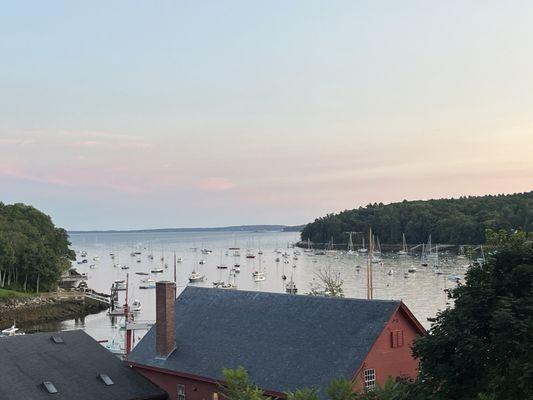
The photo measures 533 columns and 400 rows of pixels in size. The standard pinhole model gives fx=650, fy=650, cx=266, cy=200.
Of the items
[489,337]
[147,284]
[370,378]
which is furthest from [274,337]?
[147,284]

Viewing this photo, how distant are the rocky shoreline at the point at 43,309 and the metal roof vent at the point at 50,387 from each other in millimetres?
47483

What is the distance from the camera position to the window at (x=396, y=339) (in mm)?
25403

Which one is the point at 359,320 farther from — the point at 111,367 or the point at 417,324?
the point at 111,367

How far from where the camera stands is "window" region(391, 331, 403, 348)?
25.4m

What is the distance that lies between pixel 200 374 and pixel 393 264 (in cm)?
12570

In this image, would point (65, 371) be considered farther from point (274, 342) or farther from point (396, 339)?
point (396, 339)

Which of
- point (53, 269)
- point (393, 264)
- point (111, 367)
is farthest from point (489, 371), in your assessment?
point (393, 264)

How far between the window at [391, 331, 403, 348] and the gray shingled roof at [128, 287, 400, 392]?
114 cm

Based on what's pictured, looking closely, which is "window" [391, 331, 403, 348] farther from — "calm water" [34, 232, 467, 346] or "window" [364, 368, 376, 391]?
"calm water" [34, 232, 467, 346]

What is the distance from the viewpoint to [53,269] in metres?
88.4

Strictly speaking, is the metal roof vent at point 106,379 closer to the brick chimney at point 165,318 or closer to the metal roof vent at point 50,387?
the metal roof vent at point 50,387

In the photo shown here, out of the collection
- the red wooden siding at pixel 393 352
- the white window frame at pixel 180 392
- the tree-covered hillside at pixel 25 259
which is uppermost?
the tree-covered hillside at pixel 25 259

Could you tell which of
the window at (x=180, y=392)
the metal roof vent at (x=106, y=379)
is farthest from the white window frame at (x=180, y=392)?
the metal roof vent at (x=106, y=379)

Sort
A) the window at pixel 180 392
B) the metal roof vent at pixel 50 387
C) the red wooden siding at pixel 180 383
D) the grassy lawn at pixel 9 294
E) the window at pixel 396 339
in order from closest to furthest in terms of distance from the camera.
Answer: the window at pixel 396 339
the metal roof vent at pixel 50 387
the red wooden siding at pixel 180 383
the window at pixel 180 392
the grassy lawn at pixel 9 294
